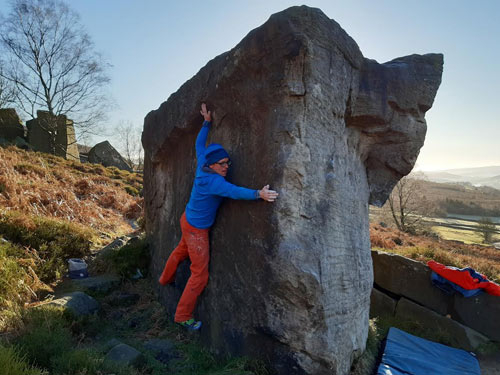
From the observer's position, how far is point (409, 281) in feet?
20.6

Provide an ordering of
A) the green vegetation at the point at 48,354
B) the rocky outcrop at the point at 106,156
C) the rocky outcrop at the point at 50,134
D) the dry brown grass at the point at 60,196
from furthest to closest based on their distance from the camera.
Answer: the rocky outcrop at the point at 106,156
the rocky outcrop at the point at 50,134
the dry brown grass at the point at 60,196
the green vegetation at the point at 48,354

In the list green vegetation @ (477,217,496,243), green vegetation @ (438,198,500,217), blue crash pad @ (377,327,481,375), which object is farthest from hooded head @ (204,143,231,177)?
green vegetation @ (438,198,500,217)

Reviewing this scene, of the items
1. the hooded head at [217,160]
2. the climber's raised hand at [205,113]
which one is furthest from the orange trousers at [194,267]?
the climber's raised hand at [205,113]

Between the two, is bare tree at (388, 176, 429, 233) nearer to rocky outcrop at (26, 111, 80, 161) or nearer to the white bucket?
the white bucket

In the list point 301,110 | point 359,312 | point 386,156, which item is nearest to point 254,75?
point 301,110

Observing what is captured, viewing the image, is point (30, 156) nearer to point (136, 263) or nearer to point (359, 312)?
point (136, 263)

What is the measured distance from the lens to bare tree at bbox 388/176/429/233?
21531 mm

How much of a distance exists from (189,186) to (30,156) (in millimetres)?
12595

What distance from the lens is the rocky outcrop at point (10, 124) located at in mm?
18016

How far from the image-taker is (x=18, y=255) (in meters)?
5.64

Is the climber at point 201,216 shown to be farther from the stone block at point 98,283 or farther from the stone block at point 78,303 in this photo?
the stone block at point 98,283

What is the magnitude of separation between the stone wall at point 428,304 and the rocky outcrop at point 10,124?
66.5ft

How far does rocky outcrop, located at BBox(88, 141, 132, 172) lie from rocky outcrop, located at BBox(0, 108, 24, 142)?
498 centimetres

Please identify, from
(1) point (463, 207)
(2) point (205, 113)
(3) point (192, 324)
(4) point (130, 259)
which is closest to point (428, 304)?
(3) point (192, 324)
